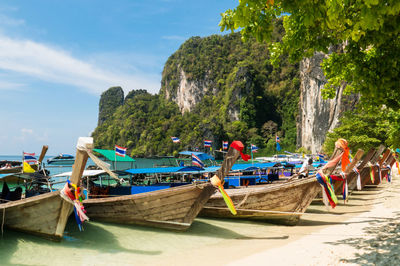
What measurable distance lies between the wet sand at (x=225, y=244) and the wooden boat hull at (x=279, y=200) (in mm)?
343

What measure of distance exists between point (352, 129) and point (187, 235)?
24326mm

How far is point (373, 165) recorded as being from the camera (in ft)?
51.4

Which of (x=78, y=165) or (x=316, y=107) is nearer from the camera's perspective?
(x=78, y=165)

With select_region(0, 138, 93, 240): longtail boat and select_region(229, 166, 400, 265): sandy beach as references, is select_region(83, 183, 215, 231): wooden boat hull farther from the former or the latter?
select_region(229, 166, 400, 265): sandy beach

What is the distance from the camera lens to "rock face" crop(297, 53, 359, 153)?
1751 inches

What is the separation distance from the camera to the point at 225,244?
7.65 meters

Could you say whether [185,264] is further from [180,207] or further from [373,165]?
[373,165]

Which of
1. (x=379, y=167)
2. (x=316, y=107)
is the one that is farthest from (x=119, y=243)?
(x=316, y=107)

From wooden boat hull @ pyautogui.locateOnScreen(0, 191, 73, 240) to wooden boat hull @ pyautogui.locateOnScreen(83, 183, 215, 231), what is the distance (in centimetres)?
186

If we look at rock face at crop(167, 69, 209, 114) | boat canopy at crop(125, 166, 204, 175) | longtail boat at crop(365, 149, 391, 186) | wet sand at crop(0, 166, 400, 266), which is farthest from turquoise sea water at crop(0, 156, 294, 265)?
rock face at crop(167, 69, 209, 114)

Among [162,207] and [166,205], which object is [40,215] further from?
[166,205]

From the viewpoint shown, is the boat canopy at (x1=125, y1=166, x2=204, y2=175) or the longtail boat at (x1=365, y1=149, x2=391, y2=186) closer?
the boat canopy at (x1=125, y1=166, x2=204, y2=175)

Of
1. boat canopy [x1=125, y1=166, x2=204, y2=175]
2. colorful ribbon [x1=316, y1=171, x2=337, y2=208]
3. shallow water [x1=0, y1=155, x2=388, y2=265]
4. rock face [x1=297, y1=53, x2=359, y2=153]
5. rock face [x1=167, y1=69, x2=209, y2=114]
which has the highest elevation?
rock face [x1=167, y1=69, x2=209, y2=114]

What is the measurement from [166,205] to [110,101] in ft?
498
